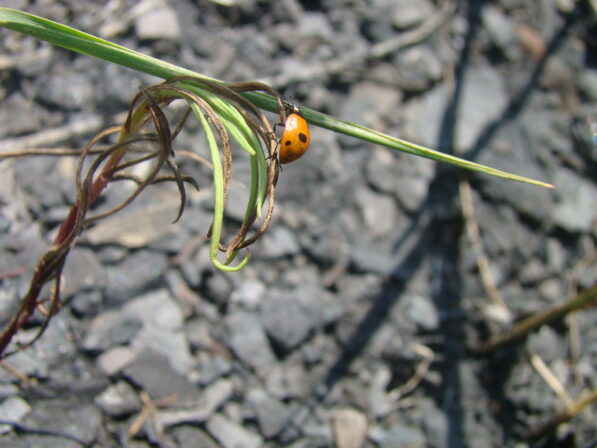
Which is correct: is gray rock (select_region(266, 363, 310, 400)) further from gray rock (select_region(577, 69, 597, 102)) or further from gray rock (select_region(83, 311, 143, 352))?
gray rock (select_region(577, 69, 597, 102))

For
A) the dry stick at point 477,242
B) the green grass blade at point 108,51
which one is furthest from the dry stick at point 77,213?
the dry stick at point 477,242

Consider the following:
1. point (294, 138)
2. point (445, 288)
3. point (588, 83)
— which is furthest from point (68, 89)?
point (588, 83)

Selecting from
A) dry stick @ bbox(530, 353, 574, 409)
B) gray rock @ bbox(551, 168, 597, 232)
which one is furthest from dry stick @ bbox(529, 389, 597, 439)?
gray rock @ bbox(551, 168, 597, 232)

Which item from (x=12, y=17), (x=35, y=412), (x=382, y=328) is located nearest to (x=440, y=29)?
(x=382, y=328)

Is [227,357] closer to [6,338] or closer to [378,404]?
[378,404]

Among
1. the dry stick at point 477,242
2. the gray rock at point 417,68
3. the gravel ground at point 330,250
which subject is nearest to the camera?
the gravel ground at point 330,250

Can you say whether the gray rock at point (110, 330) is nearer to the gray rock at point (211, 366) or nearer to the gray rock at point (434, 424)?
the gray rock at point (211, 366)

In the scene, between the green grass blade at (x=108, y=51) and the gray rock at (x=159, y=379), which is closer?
the green grass blade at (x=108, y=51)
